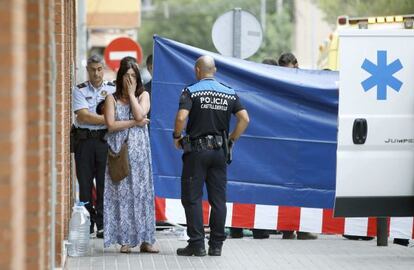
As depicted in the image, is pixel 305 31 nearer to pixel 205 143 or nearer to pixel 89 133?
pixel 89 133

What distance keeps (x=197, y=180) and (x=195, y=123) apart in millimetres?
541

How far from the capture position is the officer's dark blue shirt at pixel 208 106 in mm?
10578

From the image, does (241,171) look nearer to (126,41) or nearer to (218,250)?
(218,250)

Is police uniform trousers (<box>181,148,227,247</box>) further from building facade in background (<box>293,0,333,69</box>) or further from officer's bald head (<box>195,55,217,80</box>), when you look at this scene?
building facade in background (<box>293,0,333,69</box>)

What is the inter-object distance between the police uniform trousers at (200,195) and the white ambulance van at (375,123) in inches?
42.2

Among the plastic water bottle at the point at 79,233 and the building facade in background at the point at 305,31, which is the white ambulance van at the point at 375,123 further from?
the building facade in background at the point at 305,31

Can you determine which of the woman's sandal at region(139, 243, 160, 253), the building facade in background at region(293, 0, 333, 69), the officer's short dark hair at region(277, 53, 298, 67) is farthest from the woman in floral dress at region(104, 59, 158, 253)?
the building facade in background at region(293, 0, 333, 69)

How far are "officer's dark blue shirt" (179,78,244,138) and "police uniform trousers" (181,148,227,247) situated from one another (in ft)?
0.80

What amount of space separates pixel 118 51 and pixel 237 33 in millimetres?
8010

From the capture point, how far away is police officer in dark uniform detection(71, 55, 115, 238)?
12164 millimetres

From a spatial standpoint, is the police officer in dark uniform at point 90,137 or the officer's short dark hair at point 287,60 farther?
the officer's short dark hair at point 287,60

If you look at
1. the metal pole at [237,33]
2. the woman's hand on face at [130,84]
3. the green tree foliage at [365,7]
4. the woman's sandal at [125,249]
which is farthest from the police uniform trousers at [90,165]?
the green tree foliage at [365,7]

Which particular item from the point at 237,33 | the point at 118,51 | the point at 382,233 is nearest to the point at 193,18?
the point at 118,51

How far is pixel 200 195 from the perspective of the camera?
10906 mm
